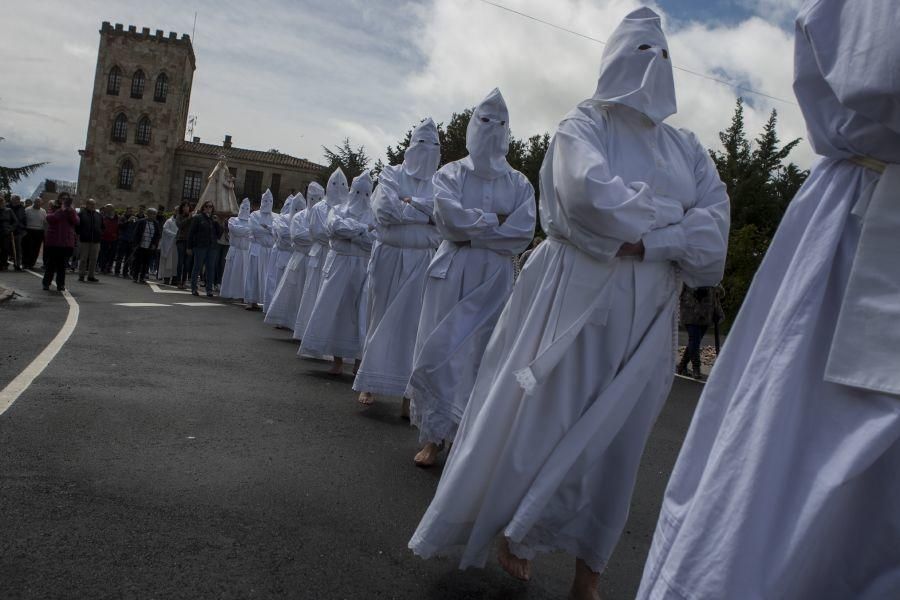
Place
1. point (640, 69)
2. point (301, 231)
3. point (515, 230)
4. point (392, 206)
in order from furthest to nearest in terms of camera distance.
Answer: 1. point (301, 231)
2. point (392, 206)
3. point (515, 230)
4. point (640, 69)

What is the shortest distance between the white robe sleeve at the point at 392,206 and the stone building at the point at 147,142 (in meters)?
71.4

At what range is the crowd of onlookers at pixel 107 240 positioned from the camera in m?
18.3

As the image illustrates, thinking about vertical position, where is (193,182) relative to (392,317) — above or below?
above

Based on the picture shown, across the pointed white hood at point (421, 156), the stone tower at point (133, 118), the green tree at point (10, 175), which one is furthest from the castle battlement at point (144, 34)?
the pointed white hood at point (421, 156)

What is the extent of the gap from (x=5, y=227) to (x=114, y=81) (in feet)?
199

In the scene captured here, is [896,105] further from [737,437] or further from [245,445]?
[245,445]

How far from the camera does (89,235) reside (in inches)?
870

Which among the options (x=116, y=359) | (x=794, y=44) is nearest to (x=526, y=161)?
(x=116, y=359)

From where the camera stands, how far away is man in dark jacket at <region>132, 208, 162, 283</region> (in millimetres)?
25731

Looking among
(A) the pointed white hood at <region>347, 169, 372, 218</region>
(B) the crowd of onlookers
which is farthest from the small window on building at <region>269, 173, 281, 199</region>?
(A) the pointed white hood at <region>347, 169, 372, 218</region>

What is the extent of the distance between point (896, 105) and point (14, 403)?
5955 millimetres

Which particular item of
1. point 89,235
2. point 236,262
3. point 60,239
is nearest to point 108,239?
point 89,235

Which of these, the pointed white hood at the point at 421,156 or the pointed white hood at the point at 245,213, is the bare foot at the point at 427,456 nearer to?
the pointed white hood at the point at 421,156

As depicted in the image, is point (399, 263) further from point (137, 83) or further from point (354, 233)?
point (137, 83)
